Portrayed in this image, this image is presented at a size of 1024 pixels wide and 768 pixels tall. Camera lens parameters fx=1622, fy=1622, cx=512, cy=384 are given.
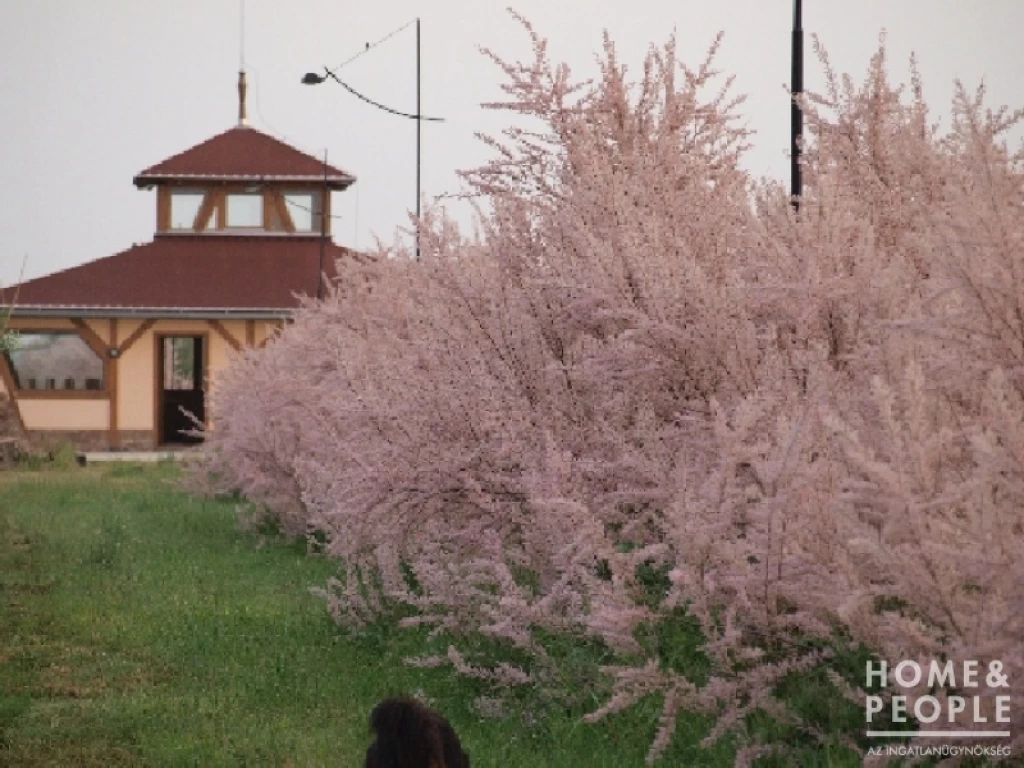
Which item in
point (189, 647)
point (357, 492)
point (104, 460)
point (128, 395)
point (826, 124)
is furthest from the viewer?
point (128, 395)

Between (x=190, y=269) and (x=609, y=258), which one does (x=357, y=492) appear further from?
(x=190, y=269)

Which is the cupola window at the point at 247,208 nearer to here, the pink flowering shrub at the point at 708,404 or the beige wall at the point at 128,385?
the beige wall at the point at 128,385

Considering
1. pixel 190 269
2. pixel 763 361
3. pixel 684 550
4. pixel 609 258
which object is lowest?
pixel 684 550

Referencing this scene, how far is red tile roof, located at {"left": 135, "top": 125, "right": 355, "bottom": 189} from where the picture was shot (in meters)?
37.8

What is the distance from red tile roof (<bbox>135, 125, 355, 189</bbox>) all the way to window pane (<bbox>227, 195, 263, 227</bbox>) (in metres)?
0.87

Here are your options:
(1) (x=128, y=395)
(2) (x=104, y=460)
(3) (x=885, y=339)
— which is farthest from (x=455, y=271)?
(1) (x=128, y=395)

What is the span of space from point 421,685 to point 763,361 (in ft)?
8.87

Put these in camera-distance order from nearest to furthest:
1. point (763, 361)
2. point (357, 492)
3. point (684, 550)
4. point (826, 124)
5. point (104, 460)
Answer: point (684, 550)
point (763, 361)
point (357, 492)
point (826, 124)
point (104, 460)

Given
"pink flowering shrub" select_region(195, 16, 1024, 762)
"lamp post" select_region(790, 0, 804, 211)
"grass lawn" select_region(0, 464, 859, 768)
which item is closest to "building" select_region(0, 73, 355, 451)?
"grass lawn" select_region(0, 464, 859, 768)

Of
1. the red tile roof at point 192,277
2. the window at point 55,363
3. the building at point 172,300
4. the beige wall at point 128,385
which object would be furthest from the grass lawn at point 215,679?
the window at point 55,363

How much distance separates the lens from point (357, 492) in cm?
845

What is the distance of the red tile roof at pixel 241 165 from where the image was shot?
124 ft

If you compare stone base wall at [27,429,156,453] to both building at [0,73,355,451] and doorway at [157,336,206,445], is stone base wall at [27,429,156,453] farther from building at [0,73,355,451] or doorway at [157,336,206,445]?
doorway at [157,336,206,445]

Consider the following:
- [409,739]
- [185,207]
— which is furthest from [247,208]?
[409,739]
